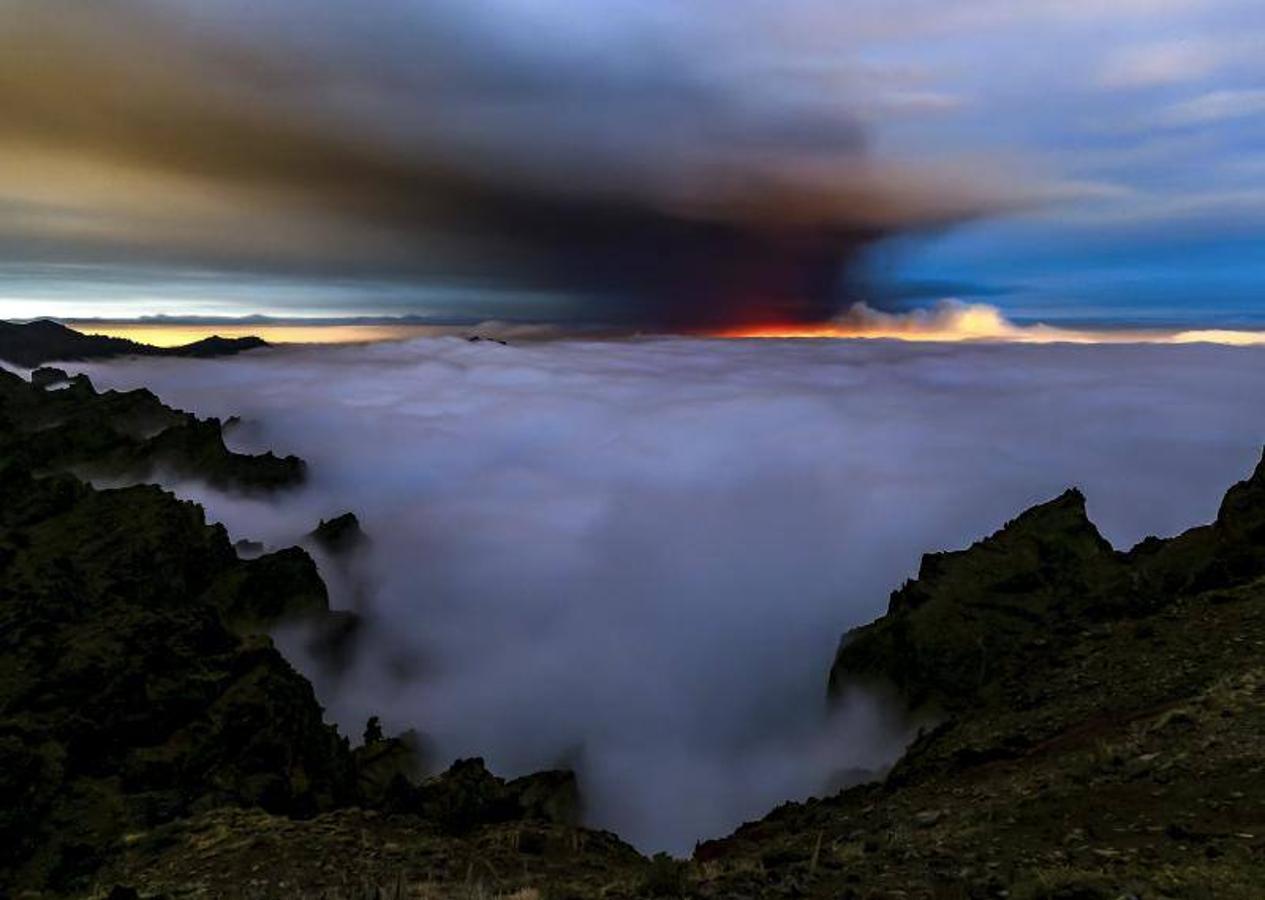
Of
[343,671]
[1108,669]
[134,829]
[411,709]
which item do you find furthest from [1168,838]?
[411,709]

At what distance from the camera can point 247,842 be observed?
20031 millimetres

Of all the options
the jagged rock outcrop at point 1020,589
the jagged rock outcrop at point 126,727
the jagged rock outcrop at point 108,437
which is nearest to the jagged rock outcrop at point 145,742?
the jagged rock outcrop at point 126,727

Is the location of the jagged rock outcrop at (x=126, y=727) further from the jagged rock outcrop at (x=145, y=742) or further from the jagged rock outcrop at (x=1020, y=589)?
the jagged rock outcrop at (x=1020, y=589)

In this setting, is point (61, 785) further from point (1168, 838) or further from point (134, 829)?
point (1168, 838)

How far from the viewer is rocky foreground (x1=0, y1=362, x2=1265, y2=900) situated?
13953mm

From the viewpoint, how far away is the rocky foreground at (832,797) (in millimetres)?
13953

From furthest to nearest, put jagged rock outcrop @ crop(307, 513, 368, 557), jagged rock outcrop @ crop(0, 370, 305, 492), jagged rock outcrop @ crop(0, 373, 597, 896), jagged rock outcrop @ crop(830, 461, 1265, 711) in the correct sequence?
jagged rock outcrop @ crop(307, 513, 368, 557)
jagged rock outcrop @ crop(0, 370, 305, 492)
jagged rock outcrop @ crop(830, 461, 1265, 711)
jagged rock outcrop @ crop(0, 373, 597, 896)

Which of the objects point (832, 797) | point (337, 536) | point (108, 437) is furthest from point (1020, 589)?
point (108, 437)

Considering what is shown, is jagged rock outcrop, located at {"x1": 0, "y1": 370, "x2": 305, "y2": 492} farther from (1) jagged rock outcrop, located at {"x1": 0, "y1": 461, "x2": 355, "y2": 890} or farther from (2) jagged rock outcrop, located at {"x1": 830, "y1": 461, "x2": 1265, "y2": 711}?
(2) jagged rock outcrop, located at {"x1": 830, "y1": 461, "x2": 1265, "y2": 711}

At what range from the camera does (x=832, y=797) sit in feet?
100

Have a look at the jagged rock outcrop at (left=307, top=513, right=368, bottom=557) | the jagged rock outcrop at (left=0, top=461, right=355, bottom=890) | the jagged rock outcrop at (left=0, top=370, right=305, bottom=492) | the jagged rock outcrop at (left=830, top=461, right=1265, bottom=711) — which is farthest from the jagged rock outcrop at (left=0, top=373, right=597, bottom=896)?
the jagged rock outcrop at (left=307, top=513, right=368, bottom=557)

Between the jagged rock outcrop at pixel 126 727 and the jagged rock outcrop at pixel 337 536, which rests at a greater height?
the jagged rock outcrop at pixel 126 727

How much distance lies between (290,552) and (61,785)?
288 ft

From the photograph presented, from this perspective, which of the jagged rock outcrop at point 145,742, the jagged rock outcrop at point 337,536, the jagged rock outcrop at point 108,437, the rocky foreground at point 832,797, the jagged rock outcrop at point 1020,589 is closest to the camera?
the rocky foreground at point 832,797
